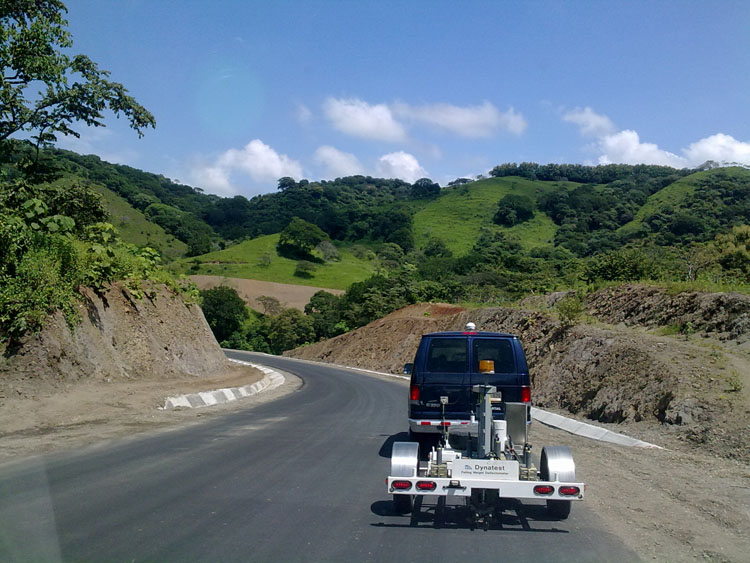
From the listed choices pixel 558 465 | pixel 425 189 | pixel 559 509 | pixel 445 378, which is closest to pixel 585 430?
pixel 445 378

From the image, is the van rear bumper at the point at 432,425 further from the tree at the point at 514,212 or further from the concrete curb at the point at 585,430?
the tree at the point at 514,212

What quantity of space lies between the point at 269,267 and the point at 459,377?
3903 inches

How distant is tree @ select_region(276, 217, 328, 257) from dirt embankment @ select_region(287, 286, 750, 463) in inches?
3433

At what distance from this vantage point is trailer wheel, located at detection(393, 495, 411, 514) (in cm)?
692

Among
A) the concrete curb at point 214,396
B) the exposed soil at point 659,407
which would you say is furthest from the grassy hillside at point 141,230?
the exposed soil at point 659,407

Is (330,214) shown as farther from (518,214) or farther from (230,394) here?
(230,394)

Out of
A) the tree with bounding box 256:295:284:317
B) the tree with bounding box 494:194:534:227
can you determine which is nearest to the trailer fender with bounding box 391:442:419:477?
the tree with bounding box 256:295:284:317

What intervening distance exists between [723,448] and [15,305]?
1457 centimetres

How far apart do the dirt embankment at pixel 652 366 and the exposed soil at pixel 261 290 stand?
61.4 metres

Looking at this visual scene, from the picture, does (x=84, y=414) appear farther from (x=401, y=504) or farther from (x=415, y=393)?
(x=401, y=504)

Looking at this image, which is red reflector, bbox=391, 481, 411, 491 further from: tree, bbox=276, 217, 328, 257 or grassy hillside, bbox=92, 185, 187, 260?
tree, bbox=276, 217, 328, 257

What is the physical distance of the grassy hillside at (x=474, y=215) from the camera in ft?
358

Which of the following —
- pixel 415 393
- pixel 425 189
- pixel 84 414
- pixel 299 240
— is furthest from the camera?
pixel 425 189

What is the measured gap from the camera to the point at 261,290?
91.6 metres
